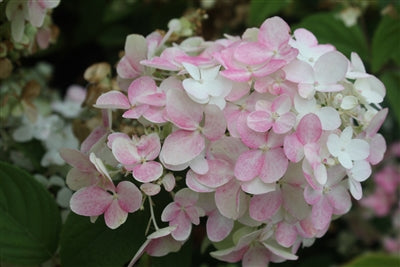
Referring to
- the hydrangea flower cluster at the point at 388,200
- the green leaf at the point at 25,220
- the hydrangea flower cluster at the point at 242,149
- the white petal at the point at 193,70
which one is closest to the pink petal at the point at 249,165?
the hydrangea flower cluster at the point at 242,149

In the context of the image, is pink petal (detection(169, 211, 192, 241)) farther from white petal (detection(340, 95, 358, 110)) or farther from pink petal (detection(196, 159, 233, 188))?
white petal (detection(340, 95, 358, 110))

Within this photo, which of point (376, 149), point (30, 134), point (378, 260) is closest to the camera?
point (378, 260)

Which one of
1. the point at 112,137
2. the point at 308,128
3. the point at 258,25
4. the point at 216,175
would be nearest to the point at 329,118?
the point at 308,128

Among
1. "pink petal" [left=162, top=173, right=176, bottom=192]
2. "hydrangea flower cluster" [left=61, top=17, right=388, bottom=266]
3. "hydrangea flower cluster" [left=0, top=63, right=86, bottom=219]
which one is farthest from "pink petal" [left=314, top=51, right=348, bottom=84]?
"hydrangea flower cluster" [left=0, top=63, right=86, bottom=219]

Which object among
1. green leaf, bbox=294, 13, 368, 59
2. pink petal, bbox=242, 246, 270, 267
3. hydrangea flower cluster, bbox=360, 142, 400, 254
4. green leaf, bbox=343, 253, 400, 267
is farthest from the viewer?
hydrangea flower cluster, bbox=360, 142, 400, 254

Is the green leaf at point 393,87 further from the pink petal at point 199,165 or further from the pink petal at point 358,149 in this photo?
the pink petal at point 199,165

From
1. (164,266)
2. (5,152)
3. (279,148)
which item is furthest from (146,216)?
(5,152)

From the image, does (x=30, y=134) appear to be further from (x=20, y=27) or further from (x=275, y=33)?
(x=275, y=33)
